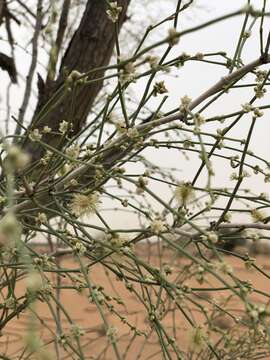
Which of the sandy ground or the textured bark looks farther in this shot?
the sandy ground

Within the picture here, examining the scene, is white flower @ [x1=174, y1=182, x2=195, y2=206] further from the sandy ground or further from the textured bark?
the sandy ground

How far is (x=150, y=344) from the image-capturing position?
→ 9.51ft

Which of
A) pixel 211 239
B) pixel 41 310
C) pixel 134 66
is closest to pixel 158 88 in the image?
pixel 134 66

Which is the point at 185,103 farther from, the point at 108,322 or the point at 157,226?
the point at 108,322

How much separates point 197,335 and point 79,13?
239 cm

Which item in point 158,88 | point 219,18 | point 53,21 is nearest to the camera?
point 219,18

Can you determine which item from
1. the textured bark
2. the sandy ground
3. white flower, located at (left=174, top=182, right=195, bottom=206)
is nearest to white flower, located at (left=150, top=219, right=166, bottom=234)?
white flower, located at (left=174, top=182, right=195, bottom=206)

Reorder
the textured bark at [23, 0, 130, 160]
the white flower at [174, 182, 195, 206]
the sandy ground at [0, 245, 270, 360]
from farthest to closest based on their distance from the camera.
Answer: the sandy ground at [0, 245, 270, 360], the textured bark at [23, 0, 130, 160], the white flower at [174, 182, 195, 206]

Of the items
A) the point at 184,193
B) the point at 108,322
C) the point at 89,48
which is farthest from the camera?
the point at 108,322

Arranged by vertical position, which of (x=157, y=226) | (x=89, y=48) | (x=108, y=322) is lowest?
(x=157, y=226)

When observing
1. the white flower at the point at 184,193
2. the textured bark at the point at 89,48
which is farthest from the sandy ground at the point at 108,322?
the white flower at the point at 184,193

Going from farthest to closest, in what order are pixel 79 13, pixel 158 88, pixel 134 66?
1. pixel 79 13
2. pixel 158 88
3. pixel 134 66

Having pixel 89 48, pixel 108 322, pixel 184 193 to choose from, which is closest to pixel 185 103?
pixel 184 193

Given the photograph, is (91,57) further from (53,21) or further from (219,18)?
(219,18)
